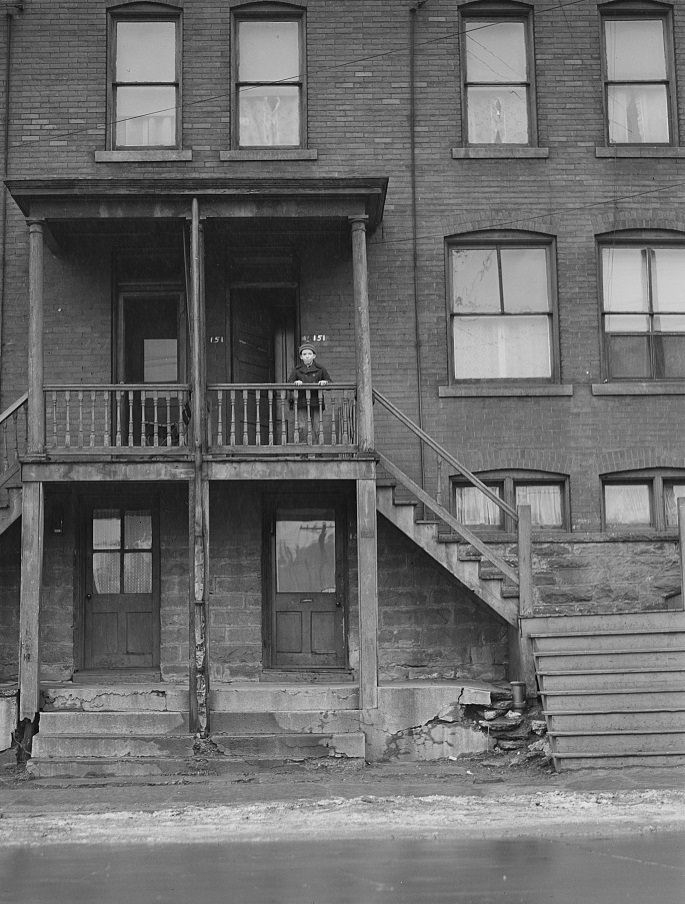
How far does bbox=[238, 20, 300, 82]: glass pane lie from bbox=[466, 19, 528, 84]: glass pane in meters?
2.36

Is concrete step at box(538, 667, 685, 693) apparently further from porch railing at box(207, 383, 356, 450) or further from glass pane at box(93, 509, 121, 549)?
glass pane at box(93, 509, 121, 549)

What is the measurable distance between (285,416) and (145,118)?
4.61 meters

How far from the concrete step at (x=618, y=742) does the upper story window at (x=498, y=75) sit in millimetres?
7919

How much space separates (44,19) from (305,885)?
11.9m

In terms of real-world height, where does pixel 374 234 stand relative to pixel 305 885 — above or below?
above

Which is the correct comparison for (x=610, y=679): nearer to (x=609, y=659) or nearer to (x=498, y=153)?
(x=609, y=659)

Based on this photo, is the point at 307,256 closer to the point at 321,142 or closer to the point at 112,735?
the point at 321,142

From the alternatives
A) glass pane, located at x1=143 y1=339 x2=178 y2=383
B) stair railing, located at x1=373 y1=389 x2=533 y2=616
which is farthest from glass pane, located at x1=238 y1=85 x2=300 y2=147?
stair railing, located at x1=373 y1=389 x2=533 y2=616

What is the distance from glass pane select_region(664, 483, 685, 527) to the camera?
47.2 feet

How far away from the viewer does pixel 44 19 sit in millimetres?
14656

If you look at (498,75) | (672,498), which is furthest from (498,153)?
(672,498)

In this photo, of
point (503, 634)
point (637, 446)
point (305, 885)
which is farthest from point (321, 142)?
point (305, 885)

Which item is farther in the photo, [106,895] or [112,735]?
[112,735]

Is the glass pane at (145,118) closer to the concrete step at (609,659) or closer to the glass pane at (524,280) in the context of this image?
the glass pane at (524,280)
